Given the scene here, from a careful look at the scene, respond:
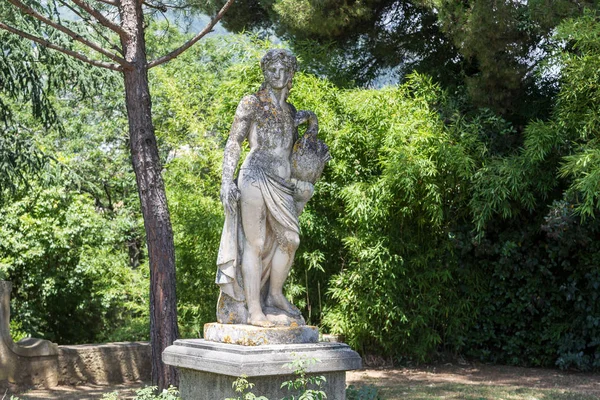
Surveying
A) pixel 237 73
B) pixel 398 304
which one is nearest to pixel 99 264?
pixel 237 73

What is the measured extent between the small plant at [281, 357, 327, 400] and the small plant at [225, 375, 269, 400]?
0.49 feet

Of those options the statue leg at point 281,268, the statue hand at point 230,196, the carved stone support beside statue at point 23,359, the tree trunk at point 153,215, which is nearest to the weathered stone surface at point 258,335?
the statue leg at point 281,268

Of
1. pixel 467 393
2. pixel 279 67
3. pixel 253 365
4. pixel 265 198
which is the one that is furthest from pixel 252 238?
pixel 467 393

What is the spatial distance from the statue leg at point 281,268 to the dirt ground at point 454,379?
3.29m

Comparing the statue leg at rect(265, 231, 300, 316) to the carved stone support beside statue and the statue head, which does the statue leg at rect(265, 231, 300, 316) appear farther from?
the carved stone support beside statue

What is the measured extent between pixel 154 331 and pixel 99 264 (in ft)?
15.8

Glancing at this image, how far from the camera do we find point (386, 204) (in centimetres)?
789

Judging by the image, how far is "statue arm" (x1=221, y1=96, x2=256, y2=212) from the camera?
13.1 feet

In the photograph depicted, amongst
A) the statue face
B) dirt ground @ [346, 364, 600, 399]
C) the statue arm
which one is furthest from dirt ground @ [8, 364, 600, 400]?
the statue face

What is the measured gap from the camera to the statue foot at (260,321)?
397cm

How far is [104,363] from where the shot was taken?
7852mm

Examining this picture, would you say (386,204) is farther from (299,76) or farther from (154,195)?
(154,195)

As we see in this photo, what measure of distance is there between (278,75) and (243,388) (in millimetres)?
1720

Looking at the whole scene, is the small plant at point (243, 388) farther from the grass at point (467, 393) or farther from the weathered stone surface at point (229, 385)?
the grass at point (467, 393)
